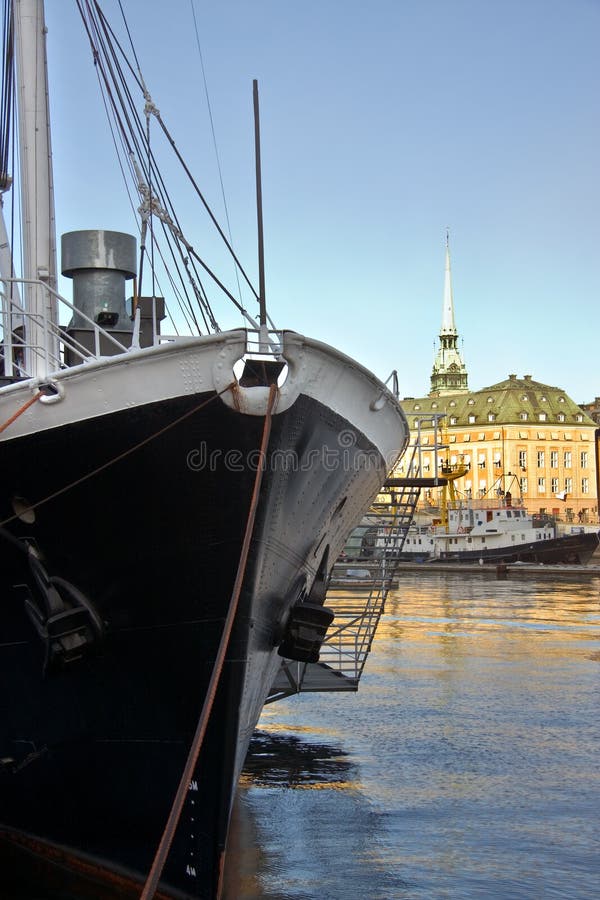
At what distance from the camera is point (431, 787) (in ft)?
44.1

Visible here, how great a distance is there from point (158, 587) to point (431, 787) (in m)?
6.27

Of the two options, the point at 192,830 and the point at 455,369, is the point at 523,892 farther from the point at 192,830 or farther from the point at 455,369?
the point at 455,369

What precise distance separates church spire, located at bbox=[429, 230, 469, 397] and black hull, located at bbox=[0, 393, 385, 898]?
14794cm

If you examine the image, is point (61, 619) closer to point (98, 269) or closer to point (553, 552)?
point (98, 269)

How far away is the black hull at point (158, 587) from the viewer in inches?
329

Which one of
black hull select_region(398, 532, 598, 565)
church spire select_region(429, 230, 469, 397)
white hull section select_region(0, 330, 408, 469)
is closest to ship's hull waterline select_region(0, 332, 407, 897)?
white hull section select_region(0, 330, 408, 469)

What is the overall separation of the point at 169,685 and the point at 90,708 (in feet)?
2.84

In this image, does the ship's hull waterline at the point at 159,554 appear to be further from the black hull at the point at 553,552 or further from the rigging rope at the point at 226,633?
the black hull at the point at 553,552

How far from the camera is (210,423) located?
819 cm

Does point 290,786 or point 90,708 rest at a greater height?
point 90,708

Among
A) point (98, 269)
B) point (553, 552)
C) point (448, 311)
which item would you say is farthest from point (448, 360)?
point (98, 269)

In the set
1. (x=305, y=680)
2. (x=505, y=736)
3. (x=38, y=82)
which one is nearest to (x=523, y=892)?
(x=305, y=680)

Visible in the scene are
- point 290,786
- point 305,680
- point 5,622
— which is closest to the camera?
point 5,622

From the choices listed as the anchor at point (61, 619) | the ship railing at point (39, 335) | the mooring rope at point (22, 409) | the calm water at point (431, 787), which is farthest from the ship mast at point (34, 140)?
the calm water at point (431, 787)
